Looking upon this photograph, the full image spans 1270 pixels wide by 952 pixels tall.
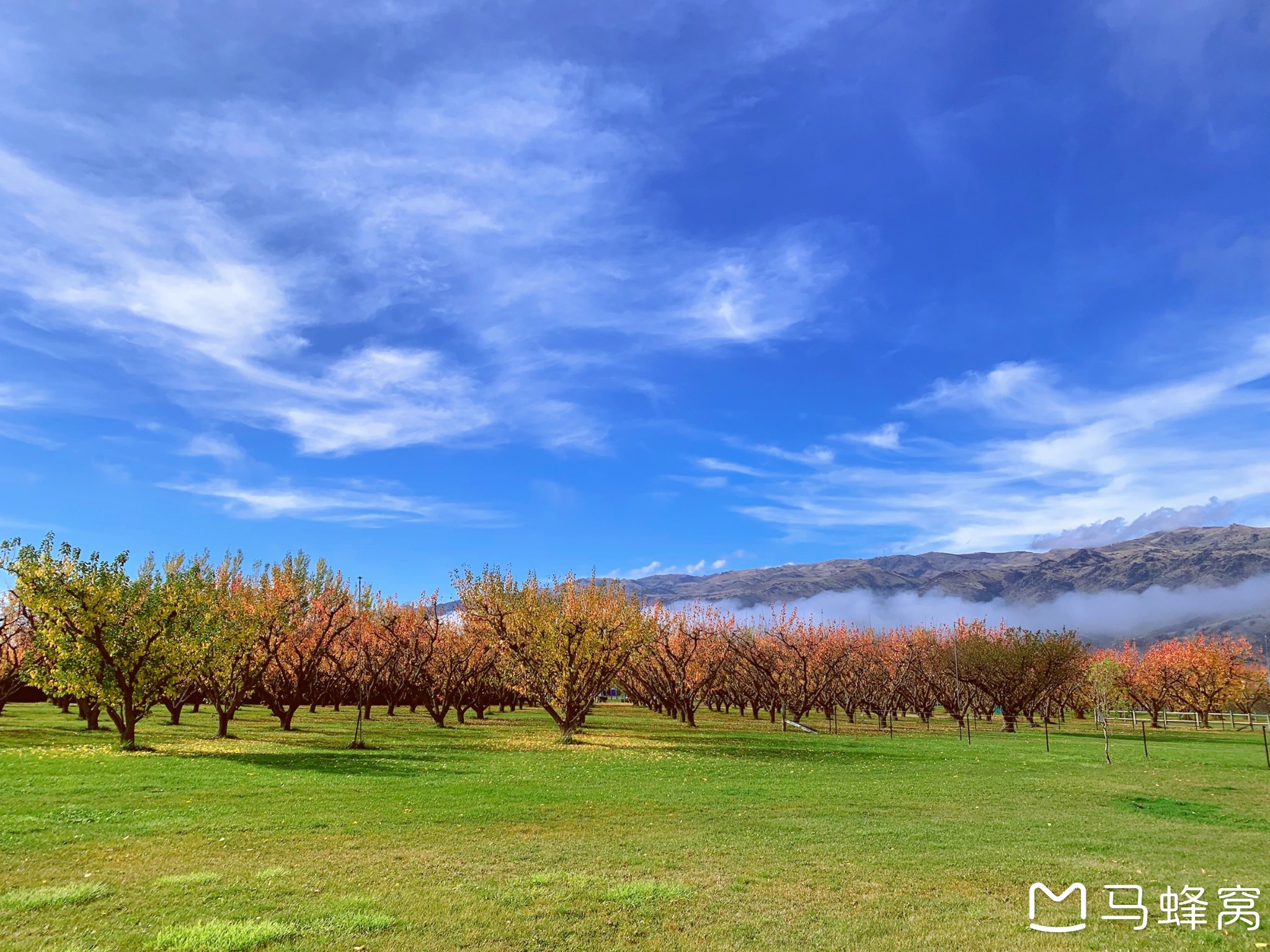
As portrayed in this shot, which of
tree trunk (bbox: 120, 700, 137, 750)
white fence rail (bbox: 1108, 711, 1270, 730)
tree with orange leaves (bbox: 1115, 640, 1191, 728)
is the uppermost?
tree trunk (bbox: 120, 700, 137, 750)

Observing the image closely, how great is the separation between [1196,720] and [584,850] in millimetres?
71788

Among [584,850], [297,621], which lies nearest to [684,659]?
[297,621]

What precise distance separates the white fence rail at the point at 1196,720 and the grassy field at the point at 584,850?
4332 cm

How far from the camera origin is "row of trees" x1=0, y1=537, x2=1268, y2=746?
1103 inches

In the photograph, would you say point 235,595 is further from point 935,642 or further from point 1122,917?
point 935,642

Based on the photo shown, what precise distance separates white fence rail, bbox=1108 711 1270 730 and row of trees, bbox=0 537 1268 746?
160cm

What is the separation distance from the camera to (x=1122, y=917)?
952 cm

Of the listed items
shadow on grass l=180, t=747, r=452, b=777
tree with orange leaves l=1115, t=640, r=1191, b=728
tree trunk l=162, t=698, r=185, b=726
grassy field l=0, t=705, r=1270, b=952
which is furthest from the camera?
tree with orange leaves l=1115, t=640, r=1191, b=728

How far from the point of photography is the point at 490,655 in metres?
47.9

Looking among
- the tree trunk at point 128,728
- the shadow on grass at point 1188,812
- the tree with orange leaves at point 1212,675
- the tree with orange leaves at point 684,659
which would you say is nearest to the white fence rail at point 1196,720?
the tree with orange leaves at point 1212,675
